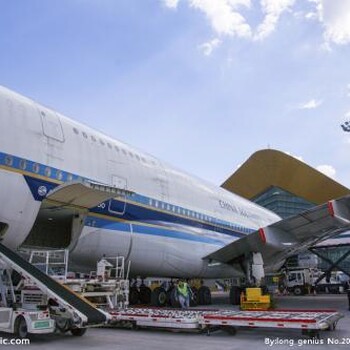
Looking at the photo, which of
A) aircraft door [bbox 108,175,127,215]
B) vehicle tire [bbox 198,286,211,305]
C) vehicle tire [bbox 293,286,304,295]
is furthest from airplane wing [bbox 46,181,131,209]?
vehicle tire [bbox 293,286,304,295]

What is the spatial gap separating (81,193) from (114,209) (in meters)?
2.11

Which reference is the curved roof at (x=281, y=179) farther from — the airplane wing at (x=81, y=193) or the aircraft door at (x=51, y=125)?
the airplane wing at (x=81, y=193)

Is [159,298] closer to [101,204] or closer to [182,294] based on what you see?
[182,294]

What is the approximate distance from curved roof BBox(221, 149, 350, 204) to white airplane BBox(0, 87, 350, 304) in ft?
108

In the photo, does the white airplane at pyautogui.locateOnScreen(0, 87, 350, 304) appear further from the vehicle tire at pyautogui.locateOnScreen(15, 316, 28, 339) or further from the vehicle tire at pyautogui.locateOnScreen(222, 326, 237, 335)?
the vehicle tire at pyautogui.locateOnScreen(222, 326, 237, 335)

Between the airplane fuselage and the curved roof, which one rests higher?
the curved roof

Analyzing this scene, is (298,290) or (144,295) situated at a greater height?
(298,290)

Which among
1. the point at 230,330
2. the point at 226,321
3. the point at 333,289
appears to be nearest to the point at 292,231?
the point at 230,330

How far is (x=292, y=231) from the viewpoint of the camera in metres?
15.3

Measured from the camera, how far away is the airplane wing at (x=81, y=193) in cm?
951

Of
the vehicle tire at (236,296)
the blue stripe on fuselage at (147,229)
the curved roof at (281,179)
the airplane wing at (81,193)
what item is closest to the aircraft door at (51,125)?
the airplane wing at (81,193)

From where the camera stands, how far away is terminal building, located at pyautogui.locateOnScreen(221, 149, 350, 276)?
4906 centimetres

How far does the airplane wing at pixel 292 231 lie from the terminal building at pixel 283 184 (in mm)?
34068

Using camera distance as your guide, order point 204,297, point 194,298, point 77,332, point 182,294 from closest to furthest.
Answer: point 77,332 → point 182,294 → point 194,298 → point 204,297
